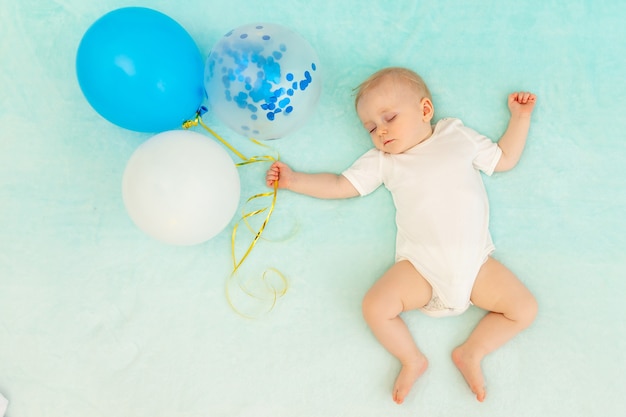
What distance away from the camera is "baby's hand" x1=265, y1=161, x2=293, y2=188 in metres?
1.61

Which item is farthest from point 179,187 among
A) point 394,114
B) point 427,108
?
point 427,108

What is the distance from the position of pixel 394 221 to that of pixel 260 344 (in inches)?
21.9

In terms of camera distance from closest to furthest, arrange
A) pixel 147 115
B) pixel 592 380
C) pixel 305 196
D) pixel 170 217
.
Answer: pixel 170 217 < pixel 147 115 < pixel 592 380 < pixel 305 196

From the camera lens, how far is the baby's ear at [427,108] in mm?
1560

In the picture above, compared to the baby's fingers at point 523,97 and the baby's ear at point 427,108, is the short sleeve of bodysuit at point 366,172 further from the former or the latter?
the baby's fingers at point 523,97

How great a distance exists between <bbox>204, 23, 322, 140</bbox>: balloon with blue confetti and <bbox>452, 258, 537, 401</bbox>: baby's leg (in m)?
0.73

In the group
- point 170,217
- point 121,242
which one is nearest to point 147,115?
point 170,217

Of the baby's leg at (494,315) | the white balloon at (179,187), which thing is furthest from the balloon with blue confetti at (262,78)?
the baby's leg at (494,315)

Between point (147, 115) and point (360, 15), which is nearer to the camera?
point (147, 115)

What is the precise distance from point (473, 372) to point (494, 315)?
0.18m

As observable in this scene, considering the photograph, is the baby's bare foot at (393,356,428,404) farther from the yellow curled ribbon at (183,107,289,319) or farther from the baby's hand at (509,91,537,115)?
the baby's hand at (509,91,537,115)

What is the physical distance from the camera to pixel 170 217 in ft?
4.31

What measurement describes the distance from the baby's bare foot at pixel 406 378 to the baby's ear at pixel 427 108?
2.35ft

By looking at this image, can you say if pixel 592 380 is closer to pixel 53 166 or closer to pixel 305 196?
pixel 305 196
